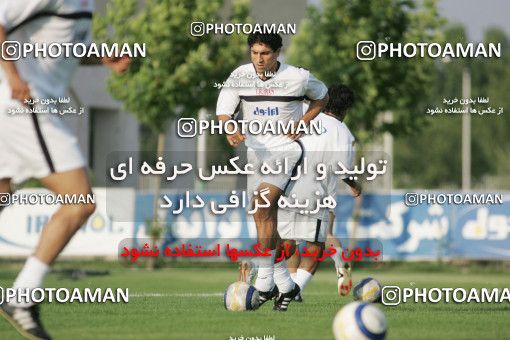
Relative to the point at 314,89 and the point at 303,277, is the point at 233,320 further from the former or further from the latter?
the point at 314,89

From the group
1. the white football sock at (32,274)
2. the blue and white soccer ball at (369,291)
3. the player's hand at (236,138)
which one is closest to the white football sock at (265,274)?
the player's hand at (236,138)

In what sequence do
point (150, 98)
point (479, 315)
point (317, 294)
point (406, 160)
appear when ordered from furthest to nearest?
point (406, 160)
point (150, 98)
point (317, 294)
point (479, 315)

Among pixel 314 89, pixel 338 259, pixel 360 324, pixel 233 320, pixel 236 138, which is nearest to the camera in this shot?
pixel 360 324

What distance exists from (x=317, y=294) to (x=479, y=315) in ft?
13.1

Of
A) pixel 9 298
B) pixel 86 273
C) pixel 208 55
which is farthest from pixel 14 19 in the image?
pixel 208 55

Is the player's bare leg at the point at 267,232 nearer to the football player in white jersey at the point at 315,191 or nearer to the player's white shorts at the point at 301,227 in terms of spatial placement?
the football player in white jersey at the point at 315,191

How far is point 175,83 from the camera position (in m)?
24.6

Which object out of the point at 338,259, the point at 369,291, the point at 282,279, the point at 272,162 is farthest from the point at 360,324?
the point at 338,259

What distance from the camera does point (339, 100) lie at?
40.9ft

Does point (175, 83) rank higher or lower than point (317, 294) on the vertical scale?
higher

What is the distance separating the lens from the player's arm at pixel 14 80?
780 cm

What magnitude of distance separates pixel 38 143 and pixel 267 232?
374 cm

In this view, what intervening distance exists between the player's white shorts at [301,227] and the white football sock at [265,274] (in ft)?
1.99

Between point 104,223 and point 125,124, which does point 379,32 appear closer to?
point 104,223
